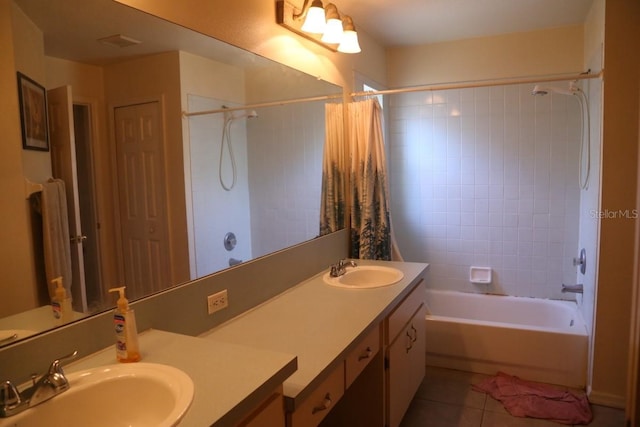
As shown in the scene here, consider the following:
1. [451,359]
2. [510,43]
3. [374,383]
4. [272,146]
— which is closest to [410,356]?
[374,383]

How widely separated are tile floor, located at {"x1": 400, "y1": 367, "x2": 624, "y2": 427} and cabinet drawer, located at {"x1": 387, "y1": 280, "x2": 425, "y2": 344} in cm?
67

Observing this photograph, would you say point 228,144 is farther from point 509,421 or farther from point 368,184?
point 509,421

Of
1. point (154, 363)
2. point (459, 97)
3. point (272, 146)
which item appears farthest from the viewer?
point (459, 97)

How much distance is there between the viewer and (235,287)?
6.06ft

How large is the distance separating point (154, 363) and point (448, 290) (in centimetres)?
306

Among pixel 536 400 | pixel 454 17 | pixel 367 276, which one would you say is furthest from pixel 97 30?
pixel 536 400

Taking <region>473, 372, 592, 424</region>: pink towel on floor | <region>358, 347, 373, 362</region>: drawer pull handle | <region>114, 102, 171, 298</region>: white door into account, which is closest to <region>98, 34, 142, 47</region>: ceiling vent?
<region>114, 102, 171, 298</region>: white door

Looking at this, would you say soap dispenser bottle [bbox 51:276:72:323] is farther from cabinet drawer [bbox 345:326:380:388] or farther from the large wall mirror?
cabinet drawer [bbox 345:326:380:388]

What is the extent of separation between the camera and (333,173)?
2.82 m

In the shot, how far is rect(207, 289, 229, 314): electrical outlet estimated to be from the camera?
1699 millimetres

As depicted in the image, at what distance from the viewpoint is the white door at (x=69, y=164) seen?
1202 mm

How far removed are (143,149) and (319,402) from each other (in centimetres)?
101

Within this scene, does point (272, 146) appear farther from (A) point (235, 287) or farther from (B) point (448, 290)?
(B) point (448, 290)

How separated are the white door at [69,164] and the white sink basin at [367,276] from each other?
4.32 ft
